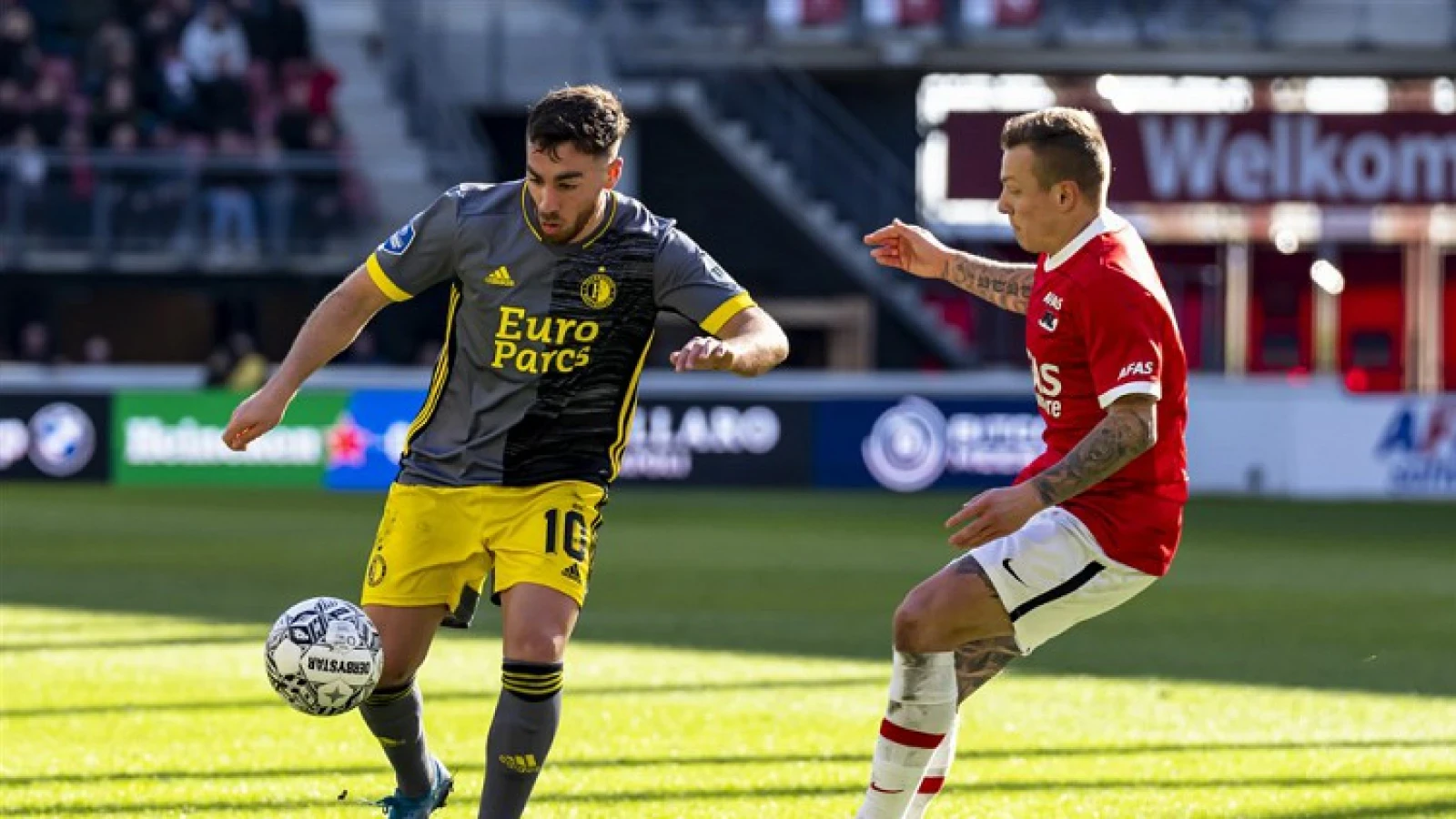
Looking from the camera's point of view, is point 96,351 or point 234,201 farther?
point 96,351

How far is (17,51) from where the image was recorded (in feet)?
111

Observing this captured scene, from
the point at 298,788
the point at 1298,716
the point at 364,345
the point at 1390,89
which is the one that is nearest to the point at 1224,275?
the point at 1390,89

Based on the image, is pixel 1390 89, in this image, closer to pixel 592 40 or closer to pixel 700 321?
pixel 592 40

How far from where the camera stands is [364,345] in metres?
32.8

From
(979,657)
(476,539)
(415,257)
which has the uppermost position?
(415,257)

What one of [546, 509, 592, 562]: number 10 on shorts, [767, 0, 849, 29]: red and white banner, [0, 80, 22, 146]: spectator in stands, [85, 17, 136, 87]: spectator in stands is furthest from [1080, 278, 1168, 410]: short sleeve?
[767, 0, 849, 29]: red and white banner

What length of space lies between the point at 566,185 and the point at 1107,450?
1.63 m

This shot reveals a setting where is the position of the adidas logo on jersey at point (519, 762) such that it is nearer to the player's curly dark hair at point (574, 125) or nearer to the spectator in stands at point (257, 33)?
the player's curly dark hair at point (574, 125)

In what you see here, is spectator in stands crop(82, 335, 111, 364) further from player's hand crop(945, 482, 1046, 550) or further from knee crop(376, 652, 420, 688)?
player's hand crop(945, 482, 1046, 550)

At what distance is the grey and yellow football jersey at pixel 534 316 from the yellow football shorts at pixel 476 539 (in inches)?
2.1

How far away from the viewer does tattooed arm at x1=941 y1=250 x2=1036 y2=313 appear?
24.6 ft

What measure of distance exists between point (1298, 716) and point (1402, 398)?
18653 millimetres

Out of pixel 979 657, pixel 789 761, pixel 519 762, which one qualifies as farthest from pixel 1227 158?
pixel 519 762

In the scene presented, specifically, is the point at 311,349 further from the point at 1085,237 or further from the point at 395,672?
the point at 1085,237
